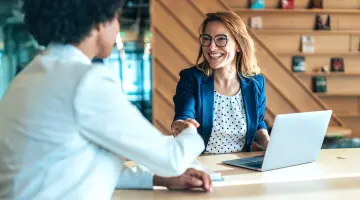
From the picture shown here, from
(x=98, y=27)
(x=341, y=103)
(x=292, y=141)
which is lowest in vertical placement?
(x=341, y=103)

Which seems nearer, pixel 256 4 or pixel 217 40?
pixel 217 40

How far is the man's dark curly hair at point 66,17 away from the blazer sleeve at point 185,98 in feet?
3.71

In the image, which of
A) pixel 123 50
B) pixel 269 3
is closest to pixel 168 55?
pixel 269 3

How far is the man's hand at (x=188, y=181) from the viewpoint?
61.5 inches

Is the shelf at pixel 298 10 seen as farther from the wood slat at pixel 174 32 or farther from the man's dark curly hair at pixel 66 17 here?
the man's dark curly hair at pixel 66 17

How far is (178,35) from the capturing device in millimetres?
5172

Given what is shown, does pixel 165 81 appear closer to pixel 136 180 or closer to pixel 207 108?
pixel 207 108

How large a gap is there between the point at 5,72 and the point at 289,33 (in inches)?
154

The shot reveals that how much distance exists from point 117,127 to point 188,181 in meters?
0.49

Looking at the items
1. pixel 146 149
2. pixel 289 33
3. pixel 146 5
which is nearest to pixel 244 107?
pixel 146 149

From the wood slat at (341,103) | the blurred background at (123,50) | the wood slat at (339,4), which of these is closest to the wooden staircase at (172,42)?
the wood slat at (341,103)

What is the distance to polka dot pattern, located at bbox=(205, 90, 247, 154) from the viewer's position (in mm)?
2322

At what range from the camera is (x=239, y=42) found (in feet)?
7.86

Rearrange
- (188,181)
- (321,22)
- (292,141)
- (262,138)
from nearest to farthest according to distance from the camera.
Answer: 1. (188,181)
2. (292,141)
3. (262,138)
4. (321,22)
